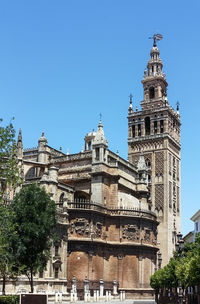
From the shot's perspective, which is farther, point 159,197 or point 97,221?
point 159,197

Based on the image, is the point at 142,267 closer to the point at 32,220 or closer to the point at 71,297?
the point at 71,297

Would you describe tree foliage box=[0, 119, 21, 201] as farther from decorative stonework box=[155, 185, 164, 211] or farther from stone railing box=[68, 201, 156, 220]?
decorative stonework box=[155, 185, 164, 211]

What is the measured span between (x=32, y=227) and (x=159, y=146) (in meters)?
48.1

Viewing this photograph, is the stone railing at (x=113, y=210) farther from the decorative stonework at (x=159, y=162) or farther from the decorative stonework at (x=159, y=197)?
the decorative stonework at (x=159, y=162)

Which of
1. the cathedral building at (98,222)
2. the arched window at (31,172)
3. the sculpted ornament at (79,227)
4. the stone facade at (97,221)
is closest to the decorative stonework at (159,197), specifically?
the cathedral building at (98,222)

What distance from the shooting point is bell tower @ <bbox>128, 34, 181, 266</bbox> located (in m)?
71.2

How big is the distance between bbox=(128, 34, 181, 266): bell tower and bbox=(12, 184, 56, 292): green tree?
41438 millimetres

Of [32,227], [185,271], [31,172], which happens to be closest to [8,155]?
[32,227]

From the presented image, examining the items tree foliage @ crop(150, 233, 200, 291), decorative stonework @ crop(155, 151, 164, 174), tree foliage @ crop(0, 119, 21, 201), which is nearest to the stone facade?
tree foliage @ crop(150, 233, 200, 291)

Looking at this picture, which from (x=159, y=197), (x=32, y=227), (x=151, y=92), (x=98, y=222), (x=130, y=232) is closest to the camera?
(x=32, y=227)

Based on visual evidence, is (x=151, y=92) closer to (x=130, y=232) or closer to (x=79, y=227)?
(x=130, y=232)

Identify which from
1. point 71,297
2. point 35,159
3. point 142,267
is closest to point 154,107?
point 35,159

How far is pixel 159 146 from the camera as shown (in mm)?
74938

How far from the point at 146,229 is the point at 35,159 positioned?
16882 millimetres
